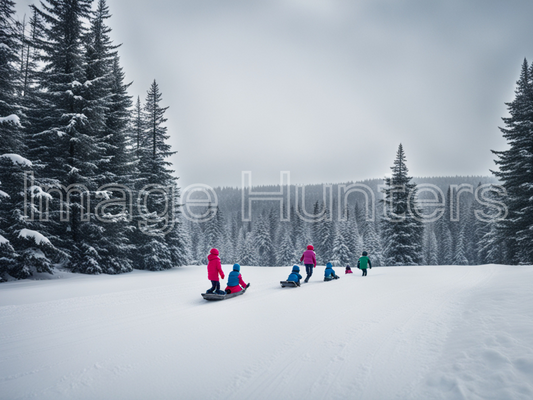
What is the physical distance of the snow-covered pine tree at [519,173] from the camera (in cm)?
2014

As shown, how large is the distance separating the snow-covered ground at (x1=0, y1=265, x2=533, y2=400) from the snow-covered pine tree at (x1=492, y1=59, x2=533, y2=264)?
1796 cm

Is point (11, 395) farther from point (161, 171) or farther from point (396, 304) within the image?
point (161, 171)

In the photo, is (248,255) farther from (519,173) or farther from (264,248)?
(519,173)

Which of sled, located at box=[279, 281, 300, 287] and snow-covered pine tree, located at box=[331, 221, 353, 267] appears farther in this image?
snow-covered pine tree, located at box=[331, 221, 353, 267]

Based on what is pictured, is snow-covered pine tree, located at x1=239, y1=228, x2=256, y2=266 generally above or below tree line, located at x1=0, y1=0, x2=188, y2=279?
below

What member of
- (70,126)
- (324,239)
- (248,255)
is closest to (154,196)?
(70,126)

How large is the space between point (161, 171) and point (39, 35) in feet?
36.5

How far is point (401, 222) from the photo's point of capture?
92.3 feet

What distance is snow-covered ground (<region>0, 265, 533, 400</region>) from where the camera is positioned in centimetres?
339

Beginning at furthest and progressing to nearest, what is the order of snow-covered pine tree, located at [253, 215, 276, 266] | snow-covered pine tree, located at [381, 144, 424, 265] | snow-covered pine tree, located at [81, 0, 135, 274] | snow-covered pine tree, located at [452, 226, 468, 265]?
snow-covered pine tree, located at [253, 215, 276, 266] < snow-covered pine tree, located at [452, 226, 468, 265] < snow-covered pine tree, located at [381, 144, 424, 265] < snow-covered pine tree, located at [81, 0, 135, 274]

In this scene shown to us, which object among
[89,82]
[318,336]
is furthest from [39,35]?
[318,336]

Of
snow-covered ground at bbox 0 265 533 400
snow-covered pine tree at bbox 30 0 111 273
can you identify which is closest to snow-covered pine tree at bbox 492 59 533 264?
snow-covered ground at bbox 0 265 533 400

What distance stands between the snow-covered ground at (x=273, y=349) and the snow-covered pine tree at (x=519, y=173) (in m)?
18.0

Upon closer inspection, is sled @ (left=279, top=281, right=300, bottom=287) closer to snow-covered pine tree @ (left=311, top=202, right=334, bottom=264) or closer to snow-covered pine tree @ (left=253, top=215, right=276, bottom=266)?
snow-covered pine tree @ (left=311, top=202, right=334, bottom=264)
